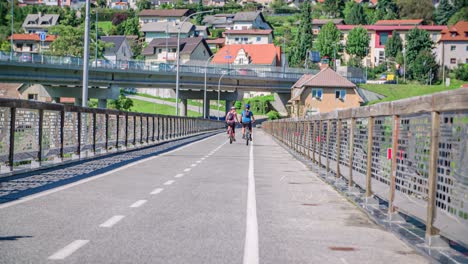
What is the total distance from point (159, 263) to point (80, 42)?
13509cm

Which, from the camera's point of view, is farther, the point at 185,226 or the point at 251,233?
the point at 185,226

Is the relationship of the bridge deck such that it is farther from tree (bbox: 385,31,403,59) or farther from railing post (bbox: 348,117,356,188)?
tree (bbox: 385,31,403,59)

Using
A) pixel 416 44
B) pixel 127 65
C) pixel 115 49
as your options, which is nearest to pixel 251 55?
pixel 115 49

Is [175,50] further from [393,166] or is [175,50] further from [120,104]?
[393,166]

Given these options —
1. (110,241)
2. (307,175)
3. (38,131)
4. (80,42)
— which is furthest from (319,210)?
(80,42)

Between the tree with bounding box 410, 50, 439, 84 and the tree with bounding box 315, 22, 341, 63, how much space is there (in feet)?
97.4

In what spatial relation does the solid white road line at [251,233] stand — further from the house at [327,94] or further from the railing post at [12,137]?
the house at [327,94]

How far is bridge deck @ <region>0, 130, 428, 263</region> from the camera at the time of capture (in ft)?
25.1

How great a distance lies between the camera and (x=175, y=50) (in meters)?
186

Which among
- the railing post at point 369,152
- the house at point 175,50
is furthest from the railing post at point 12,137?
the house at point 175,50

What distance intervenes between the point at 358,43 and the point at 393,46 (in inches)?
318

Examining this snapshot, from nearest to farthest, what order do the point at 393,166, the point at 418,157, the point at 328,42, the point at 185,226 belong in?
the point at 418,157 < the point at 185,226 < the point at 393,166 < the point at 328,42

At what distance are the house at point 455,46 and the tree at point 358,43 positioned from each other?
18.6 meters

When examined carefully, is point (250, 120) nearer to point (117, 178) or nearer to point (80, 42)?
point (117, 178)
